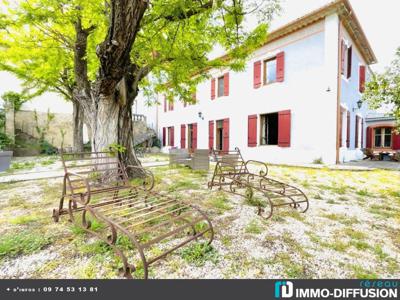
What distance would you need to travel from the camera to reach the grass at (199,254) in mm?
1807

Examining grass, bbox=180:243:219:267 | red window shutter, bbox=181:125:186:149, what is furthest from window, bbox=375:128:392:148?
grass, bbox=180:243:219:267

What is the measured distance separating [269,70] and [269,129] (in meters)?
2.85

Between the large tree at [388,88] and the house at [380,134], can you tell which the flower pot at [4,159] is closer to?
the large tree at [388,88]

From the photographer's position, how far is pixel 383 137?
13.5 m

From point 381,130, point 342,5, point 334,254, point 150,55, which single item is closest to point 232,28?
point 150,55

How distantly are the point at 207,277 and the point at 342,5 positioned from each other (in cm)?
965

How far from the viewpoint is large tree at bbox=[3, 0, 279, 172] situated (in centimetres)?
362

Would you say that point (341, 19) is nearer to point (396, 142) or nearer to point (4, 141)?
point (396, 142)

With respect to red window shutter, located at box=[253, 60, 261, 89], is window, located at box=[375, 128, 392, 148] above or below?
below

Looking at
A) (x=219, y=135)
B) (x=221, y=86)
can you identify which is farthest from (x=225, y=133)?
(x=221, y=86)

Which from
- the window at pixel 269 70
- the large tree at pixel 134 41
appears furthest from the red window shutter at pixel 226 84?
the large tree at pixel 134 41
